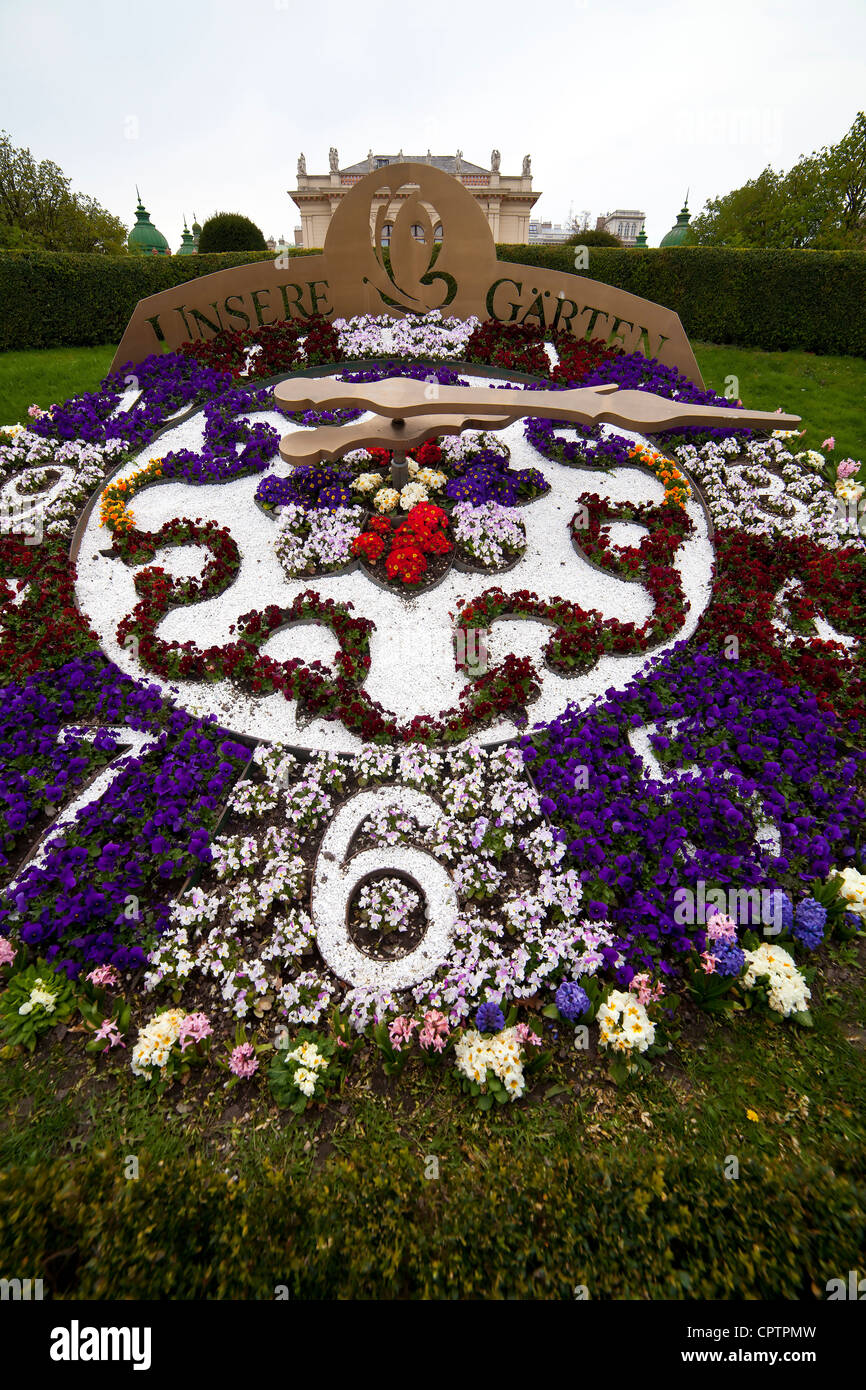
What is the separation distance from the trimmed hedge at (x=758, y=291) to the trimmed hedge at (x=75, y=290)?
406 inches

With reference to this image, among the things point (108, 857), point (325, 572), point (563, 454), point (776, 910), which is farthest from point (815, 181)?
point (108, 857)

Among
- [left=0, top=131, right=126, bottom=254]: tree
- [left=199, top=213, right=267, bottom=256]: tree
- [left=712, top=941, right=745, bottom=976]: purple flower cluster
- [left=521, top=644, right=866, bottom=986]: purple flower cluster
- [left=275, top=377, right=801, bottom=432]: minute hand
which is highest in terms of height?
[left=0, top=131, right=126, bottom=254]: tree

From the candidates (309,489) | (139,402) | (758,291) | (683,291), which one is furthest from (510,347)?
(758,291)

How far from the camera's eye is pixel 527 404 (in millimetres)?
7707

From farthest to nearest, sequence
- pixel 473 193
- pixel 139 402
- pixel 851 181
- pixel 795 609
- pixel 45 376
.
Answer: pixel 473 193, pixel 851 181, pixel 45 376, pixel 139 402, pixel 795 609

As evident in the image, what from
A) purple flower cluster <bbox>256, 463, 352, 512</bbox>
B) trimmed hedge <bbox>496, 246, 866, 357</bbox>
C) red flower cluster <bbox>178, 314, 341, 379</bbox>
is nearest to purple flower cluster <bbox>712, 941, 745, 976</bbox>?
purple flower cluster <bbox>256, 463, 352, 512</bbox>

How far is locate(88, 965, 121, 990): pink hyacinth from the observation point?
4.25 m

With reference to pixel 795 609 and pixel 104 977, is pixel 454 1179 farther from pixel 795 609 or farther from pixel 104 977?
pixel 795 609

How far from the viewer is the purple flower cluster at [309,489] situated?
8992 millimetres

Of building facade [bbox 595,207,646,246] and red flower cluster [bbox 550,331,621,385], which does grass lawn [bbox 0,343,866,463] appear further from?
building facade [bbox 595,207,646,246]

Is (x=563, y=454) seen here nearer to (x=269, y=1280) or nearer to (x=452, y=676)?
(x=452, y=676)

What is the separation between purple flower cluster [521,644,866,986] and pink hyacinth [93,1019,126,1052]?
11.2 ft

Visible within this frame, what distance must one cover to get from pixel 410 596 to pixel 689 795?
13.9ft
